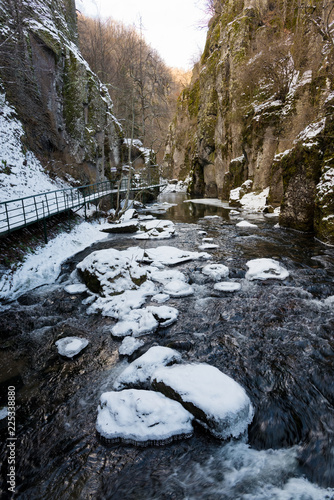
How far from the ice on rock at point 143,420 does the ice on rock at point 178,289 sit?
3.43 meters

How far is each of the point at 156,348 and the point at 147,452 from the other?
4.91 ft

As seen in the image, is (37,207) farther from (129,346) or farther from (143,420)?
(143,420)

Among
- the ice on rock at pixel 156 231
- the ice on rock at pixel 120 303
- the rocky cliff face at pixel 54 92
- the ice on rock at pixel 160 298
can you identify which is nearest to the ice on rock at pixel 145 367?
the ice on rock at pixel 120 303

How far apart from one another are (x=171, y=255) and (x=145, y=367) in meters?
5.90

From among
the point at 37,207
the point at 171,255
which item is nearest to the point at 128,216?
the point at 37,207

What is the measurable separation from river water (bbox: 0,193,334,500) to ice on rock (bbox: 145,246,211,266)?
196 centimetres

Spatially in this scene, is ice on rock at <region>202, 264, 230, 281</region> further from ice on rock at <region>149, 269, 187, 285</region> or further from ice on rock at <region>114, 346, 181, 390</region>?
ice on rock at <region>114, 346, 181, 390</region>

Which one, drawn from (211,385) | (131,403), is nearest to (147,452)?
(131,403)

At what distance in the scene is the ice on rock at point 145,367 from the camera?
11.9 feet

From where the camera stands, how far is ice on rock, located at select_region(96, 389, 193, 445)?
9.49 feet

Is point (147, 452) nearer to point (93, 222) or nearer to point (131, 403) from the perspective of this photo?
point (131, 403)

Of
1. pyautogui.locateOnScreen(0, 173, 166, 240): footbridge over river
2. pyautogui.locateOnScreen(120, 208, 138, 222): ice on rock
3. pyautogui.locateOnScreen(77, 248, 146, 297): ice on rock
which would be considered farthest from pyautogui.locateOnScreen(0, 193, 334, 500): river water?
pyautogui.locateOnScreen(120, 208, 138, 222): ice on rock

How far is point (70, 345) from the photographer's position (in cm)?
459

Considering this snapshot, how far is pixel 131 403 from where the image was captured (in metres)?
3.12
